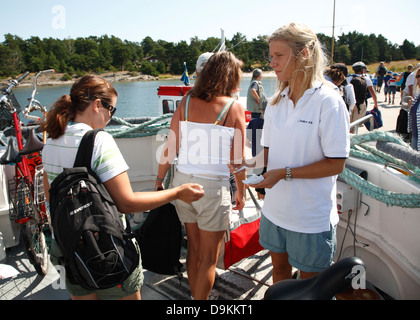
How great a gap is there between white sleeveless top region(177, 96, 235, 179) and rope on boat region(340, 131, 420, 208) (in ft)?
2.94

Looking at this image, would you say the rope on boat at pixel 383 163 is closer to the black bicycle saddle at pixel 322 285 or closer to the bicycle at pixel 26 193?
the black bicycle saddle at pixel 322 285

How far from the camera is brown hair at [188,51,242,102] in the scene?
7.37 ft

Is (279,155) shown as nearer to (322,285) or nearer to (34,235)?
(322,285)

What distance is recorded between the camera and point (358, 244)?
2525mm

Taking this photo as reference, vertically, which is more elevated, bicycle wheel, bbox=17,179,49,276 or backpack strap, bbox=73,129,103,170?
backpack strap, bbox=73,129,103,170

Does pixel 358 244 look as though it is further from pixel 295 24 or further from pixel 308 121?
pixel 295 24

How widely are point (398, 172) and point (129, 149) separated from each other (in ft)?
10.3

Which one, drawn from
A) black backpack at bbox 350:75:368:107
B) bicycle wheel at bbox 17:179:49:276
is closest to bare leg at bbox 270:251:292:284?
bicycle wheel at bbox 17:179:49:276

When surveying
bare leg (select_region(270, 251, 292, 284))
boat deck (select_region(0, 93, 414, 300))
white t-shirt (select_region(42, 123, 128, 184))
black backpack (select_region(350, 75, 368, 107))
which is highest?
black backpack (select_region(350, 75, 368, 107))

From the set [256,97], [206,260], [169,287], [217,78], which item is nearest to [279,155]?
[217,78]

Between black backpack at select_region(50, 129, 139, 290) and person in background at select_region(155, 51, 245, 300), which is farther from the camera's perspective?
person in background at select_region(155, 51, 245, 300)

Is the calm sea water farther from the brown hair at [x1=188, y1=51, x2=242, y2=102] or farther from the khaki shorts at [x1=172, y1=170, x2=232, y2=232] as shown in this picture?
the khaki shorts at [x1=172, y1=170, x2=232, y2=232]

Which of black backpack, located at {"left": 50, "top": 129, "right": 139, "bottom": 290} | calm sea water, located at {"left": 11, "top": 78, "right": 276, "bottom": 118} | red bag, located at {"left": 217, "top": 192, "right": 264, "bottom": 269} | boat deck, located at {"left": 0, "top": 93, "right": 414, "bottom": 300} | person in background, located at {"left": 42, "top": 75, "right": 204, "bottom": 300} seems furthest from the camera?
calm sea water, located at {"left": 11, "top": 78, "right": 276, "bottom": 118}
